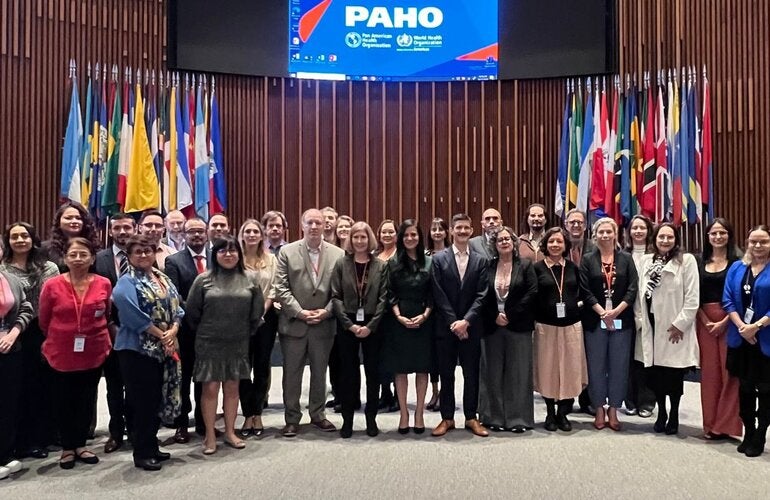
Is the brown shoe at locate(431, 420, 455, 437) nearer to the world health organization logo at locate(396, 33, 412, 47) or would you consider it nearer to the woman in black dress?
the woman in black dress

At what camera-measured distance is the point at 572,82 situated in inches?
306

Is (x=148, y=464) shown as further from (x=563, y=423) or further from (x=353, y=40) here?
(x=353, y=40)

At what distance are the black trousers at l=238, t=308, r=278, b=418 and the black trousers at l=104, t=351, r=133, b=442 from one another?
744mm

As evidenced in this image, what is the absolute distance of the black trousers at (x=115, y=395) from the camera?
12.8 ft

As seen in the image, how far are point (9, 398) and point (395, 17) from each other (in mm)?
6111

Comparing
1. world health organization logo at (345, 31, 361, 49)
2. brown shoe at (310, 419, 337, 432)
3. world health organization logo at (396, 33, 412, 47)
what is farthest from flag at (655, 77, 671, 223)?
brown shoe at (310, 419, 337, 432)

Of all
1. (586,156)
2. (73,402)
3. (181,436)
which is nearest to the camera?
(73,402)

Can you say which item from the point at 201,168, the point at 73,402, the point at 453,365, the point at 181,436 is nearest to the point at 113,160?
the point at 201,168

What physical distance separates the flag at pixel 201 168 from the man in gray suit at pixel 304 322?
3354 mm

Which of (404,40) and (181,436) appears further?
(404,40)

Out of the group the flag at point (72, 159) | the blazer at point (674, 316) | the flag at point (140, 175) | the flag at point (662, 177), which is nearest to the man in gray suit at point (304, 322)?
the blazer at point (674, 316)

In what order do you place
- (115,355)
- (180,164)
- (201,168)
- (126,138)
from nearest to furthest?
(115,355) < (126,138) < (180,164) < (201,168)

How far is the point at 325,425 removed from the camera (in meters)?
4.40

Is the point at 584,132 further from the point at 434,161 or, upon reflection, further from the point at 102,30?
the point at 102,30
